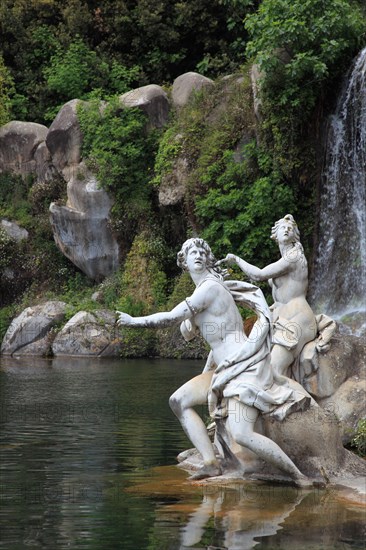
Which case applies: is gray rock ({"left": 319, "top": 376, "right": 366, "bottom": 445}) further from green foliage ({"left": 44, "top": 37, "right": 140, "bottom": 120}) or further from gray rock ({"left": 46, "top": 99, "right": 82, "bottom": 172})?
green foliage ({"left": 44, "top": 37, "right": 140, "bottom": 120})

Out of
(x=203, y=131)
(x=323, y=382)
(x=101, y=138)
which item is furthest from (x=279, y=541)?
(x=101, y=138)

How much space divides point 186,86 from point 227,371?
21.9m

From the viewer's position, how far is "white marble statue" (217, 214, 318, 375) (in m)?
12.6

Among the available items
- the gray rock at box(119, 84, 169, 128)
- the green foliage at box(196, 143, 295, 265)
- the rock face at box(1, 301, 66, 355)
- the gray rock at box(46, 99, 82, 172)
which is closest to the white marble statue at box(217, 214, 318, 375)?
the green foliage at box(196, 143, 295, 265)

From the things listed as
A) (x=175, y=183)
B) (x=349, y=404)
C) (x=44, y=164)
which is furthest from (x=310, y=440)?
(x=44, y=164)

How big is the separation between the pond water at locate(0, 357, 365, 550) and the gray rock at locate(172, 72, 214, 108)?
16138 mm

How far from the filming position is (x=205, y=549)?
7.95 metres

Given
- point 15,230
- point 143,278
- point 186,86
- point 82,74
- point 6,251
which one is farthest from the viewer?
point 82,74

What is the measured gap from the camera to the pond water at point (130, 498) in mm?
8320

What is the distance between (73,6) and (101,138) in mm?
6729

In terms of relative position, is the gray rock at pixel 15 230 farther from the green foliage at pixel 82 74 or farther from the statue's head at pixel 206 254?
the statue's head at pixel 206 254

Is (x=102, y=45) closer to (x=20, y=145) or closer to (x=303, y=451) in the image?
(x=20, y=145)

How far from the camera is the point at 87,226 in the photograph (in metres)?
31.3

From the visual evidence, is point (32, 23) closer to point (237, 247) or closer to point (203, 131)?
point (203, 131)
